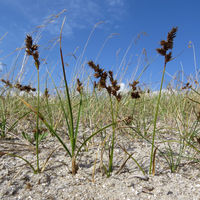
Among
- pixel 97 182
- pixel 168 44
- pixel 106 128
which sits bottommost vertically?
pixel 97 182

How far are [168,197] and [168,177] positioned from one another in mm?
230

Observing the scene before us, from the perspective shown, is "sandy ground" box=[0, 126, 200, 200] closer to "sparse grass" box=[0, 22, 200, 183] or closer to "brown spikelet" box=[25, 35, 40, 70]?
"sparse grass" box=[0, 22, 200, 183]

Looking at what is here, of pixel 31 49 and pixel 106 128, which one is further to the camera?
pixel 106 128

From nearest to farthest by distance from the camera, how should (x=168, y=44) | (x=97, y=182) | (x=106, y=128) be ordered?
(x=168, y=44) < (x=97, y=182) < (x=106, y=128)

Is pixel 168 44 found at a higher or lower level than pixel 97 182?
higher

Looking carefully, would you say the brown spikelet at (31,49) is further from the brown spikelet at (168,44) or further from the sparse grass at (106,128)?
the brown spikelet at (168,44)

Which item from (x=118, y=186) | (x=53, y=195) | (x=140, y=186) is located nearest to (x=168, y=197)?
(x=140, y=186)

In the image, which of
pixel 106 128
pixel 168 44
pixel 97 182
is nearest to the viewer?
pixel 168 44

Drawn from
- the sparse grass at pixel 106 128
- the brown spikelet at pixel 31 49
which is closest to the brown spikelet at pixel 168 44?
the sparse grass at pixel 106 128

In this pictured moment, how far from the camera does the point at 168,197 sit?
3.68ft

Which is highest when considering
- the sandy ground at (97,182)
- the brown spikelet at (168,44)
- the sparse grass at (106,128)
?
the brown spikelet at (168,44)

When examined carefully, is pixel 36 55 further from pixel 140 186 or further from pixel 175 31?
pixel 140 186

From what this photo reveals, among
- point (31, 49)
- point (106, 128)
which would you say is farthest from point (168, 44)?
point (106, 128)

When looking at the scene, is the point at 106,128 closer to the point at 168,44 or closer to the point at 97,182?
the point at 97,182
